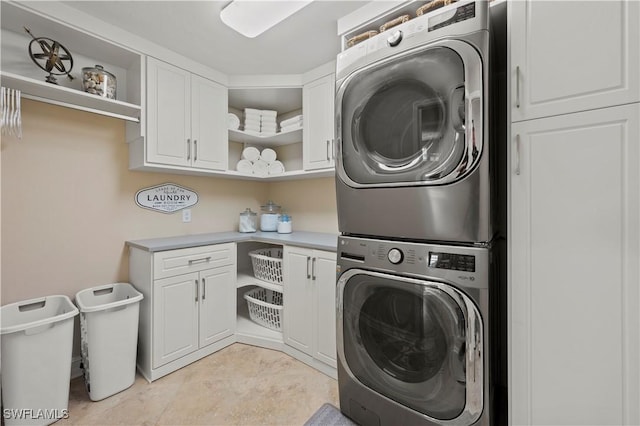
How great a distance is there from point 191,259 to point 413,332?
1.63 metres

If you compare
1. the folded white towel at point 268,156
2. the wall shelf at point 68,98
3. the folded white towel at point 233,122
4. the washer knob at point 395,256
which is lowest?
the washer knob at point 395,256

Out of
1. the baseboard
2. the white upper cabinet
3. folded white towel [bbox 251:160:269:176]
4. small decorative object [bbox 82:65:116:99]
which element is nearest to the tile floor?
the baseboard

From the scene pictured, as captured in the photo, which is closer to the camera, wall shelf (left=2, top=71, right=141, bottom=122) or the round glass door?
the round glass door

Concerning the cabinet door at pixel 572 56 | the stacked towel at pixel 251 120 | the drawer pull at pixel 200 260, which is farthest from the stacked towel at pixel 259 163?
the cabinet door at pixel 572 56

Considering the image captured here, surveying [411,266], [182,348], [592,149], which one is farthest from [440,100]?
[182,348]

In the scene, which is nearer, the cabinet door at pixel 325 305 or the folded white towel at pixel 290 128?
the cabinet door at pixel 325 305

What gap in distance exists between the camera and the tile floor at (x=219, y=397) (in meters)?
1.54

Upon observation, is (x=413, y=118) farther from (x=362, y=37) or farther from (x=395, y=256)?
(x=362, y=37)

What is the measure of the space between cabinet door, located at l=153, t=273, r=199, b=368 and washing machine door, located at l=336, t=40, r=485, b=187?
1.47m

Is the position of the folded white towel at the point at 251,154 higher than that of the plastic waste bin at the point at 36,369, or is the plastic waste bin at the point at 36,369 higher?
the folded white towel at the point at 251,154

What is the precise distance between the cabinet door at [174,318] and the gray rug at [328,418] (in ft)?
3.60

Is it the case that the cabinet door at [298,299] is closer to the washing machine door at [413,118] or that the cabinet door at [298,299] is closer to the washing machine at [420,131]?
the washing machine at [420,131]

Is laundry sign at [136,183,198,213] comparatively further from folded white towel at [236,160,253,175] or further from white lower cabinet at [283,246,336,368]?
white lower cabinet at [283,246,336,368]

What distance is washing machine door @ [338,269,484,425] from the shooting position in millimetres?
1061
